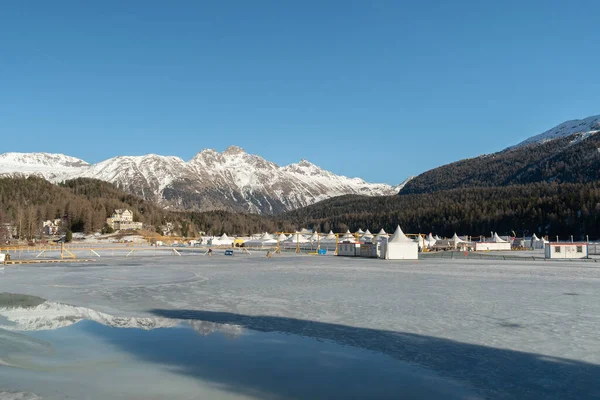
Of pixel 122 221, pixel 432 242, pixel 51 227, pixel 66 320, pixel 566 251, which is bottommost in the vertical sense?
pixel 66 320

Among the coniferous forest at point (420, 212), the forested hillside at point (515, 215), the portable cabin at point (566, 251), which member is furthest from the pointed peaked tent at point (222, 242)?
the portable cabin at point (566, 251)

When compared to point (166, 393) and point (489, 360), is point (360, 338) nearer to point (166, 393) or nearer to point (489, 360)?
point (489, 360)

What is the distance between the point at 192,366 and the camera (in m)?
9.73

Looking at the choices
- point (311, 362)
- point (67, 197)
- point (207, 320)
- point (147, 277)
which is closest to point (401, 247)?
point (147, 277)

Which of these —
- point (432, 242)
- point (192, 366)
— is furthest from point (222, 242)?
point (192, 366)

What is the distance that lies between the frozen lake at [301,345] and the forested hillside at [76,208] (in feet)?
365

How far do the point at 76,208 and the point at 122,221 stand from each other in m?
14.2

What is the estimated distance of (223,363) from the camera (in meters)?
9.96

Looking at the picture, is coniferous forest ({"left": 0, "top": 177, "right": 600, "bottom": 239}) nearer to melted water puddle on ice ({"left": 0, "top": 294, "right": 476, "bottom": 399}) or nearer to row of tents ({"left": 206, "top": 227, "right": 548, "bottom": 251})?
row of tents ({"left": 206, "top": 227, "right": 548, "bottom": 251})

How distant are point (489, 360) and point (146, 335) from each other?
8.22m

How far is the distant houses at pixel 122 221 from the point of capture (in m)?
142

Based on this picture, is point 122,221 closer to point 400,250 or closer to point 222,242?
point 222,242

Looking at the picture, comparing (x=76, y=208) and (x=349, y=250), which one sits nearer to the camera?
(x=349, y=250)

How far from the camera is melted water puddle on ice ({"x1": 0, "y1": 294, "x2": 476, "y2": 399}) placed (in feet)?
27.0
